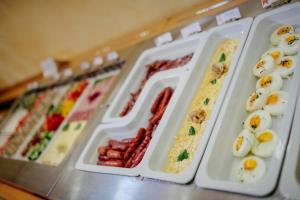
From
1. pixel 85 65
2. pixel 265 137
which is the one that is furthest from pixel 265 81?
pixel 85 65

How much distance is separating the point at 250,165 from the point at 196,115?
578 millimetres

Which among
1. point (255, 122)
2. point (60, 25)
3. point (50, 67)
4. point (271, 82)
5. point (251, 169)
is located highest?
point (60, 25)

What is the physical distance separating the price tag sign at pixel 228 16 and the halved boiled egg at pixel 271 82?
0.67 m

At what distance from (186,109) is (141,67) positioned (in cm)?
90

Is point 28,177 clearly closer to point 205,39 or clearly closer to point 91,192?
point 91,192

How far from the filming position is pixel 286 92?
155 centimetres

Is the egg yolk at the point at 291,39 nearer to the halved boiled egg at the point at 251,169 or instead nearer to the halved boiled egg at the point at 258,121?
the halved boiled egg at the point at 258,121

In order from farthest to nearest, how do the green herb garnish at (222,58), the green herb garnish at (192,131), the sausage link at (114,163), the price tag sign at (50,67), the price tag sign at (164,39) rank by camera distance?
the price tag sign at (50,67)
the price tag sign at (164,39)
the green herb garnish at (222,58)
the sausage link at (114,163)
the green herb garnish at (192,131)

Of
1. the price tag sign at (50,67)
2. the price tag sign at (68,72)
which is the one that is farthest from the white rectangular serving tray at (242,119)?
the price tag sign at (50,67)

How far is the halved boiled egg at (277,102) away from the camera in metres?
1.50

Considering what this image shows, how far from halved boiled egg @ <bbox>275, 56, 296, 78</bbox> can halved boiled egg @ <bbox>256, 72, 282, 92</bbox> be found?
0.03 meters

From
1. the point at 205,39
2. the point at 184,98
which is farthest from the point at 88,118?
the point at 205,39

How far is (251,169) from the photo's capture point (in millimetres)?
1353

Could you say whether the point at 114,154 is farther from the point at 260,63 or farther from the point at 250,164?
the point at 260,63
